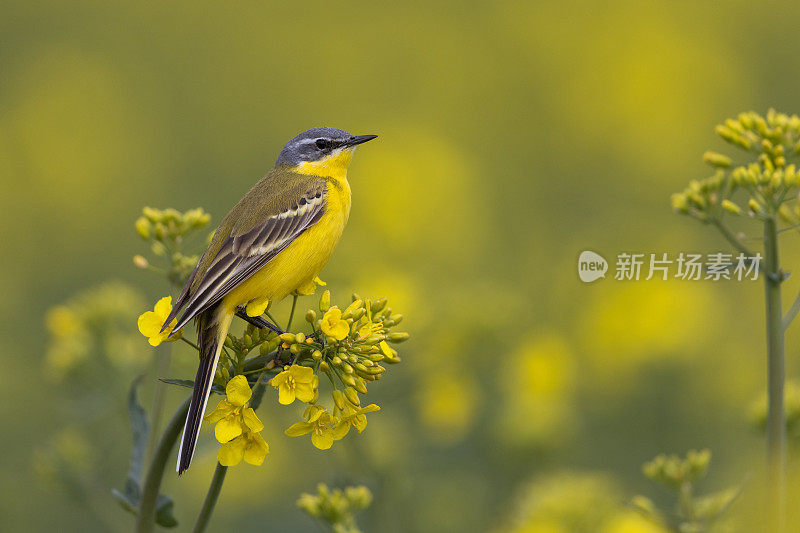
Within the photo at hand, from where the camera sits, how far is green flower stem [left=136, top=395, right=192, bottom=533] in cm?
299

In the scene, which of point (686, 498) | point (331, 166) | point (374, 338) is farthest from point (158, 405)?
point (686, 498)

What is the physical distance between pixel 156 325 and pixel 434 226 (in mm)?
7558

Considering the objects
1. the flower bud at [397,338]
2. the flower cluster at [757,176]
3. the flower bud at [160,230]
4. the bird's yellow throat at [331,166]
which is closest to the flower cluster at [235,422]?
the flower bud at [397,338]

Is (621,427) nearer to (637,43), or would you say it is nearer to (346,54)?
(637,43)

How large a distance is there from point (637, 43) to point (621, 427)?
11.1m

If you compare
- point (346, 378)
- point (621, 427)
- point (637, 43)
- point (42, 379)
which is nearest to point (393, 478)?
point (621, 427)

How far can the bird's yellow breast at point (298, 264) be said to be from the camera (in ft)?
12.7

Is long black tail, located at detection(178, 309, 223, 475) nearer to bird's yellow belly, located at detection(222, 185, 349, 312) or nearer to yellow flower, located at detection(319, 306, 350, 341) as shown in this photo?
bird's yellow belly, located at detection(222, 185, 349, 312)

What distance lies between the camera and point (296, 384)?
3.02 metres

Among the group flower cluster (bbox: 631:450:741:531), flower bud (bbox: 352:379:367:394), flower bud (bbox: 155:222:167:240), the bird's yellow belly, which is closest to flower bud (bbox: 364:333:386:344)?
flower bud (bbox: 352:379:367:394)

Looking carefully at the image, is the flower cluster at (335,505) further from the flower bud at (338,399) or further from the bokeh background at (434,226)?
the flower bud at (338,399)

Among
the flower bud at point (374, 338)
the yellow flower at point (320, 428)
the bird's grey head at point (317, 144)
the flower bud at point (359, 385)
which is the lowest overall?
the yellow flower at point (320, 428)

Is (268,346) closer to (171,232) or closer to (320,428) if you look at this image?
(320,428)

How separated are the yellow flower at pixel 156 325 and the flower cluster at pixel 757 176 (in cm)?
229
